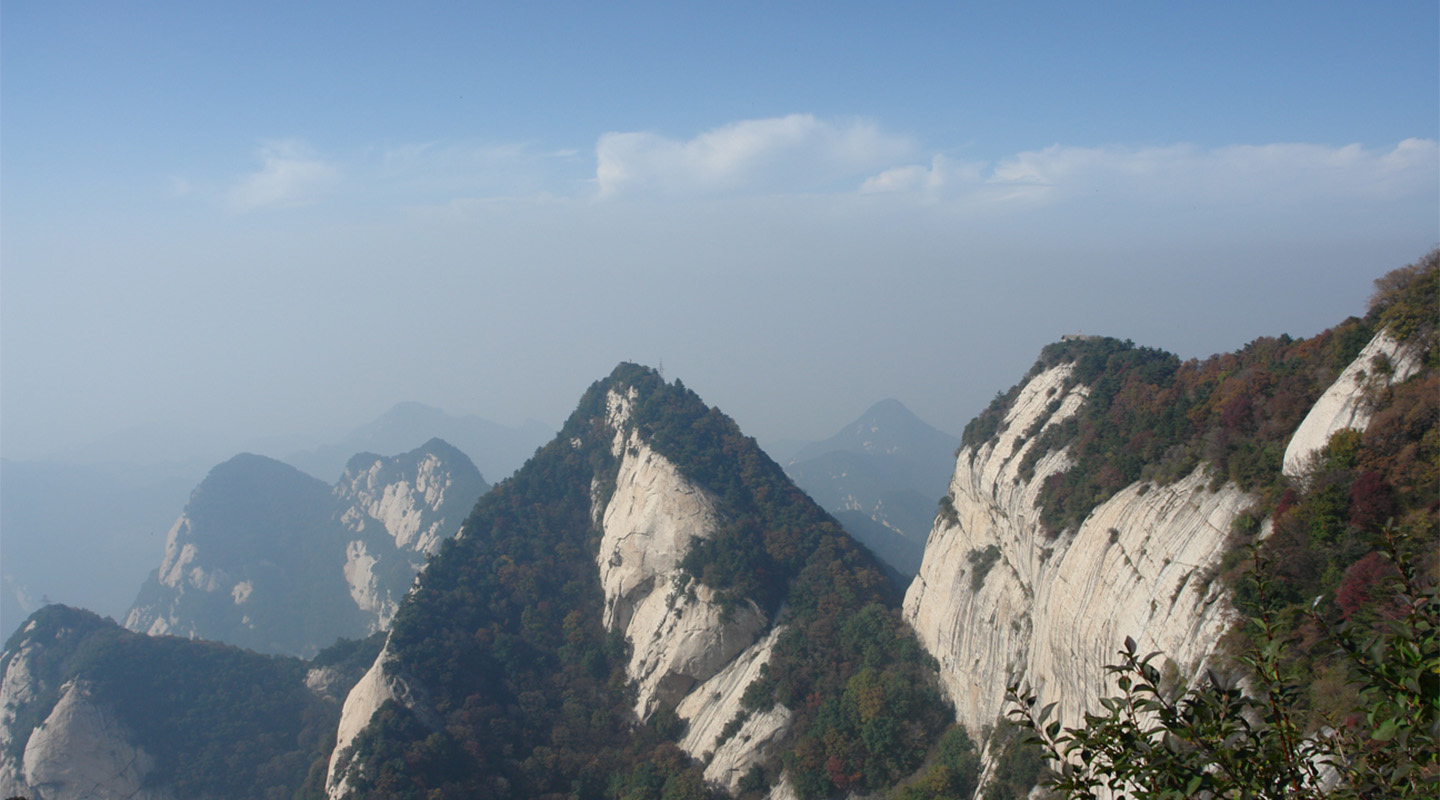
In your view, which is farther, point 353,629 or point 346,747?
point 353,629

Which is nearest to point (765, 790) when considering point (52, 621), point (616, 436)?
point (616, 436)

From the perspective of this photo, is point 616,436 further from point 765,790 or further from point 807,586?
point 765,790

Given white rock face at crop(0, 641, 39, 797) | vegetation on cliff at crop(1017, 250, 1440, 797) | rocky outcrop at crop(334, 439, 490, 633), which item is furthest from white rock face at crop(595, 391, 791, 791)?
rocky outcrop at crop(334, 439, 490, 633)

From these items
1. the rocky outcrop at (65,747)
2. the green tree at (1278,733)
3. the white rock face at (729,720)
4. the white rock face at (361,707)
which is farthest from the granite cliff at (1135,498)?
the rocky outcrop at (65,747)

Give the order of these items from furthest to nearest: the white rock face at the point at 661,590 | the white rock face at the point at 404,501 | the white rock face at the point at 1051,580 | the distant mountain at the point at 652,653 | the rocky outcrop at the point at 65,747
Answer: the white rock face at the point at 404,501 < the rocky outcrop at the point at 65,747 < the white rock face at the point at 661,590 < the distant mountain at the point at 652,653 < the white rock face at the point at 1051,580

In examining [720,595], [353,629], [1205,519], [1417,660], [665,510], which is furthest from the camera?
[353,629]

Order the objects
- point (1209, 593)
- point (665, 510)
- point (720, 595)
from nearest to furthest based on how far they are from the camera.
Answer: point (1209, 593)
point (720, 595)
point (665, 510)

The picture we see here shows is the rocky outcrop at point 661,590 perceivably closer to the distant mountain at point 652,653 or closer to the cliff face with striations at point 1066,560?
the distant mountain at point 652,653

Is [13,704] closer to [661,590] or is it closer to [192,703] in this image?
[192,703]
